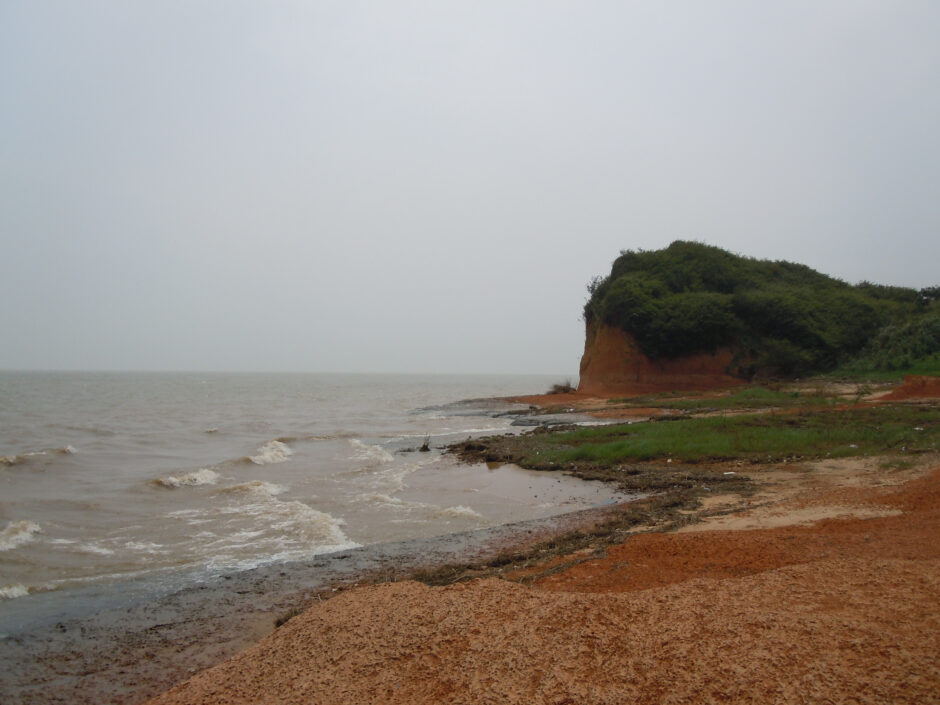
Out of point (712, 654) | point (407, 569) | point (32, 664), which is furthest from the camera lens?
point (407, 569)

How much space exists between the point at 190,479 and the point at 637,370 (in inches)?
1448

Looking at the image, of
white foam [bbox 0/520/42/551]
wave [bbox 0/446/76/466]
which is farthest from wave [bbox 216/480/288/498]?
wave [bbox 0/446/76/466]

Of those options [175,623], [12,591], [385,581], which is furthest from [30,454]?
[385,581]

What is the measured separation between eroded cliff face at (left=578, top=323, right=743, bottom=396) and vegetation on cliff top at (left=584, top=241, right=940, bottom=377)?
68 cm

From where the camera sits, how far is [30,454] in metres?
19.9

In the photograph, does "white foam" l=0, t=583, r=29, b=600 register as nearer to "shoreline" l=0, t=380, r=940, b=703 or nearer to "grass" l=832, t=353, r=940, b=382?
"shoreline" l=0, t=380, r=940, b=703

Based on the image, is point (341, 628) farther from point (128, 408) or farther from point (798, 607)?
point (128, 408)

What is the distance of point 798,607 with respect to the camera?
13.8 feet

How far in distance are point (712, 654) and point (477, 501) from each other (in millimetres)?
9185

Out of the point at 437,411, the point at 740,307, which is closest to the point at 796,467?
the point at 437,411

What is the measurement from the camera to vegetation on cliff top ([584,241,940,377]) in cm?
4219

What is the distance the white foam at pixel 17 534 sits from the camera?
10016mm

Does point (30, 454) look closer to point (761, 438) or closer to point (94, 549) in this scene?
point (94, 549)

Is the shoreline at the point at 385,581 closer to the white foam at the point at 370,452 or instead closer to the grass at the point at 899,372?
the white foam at the point at 370,452
